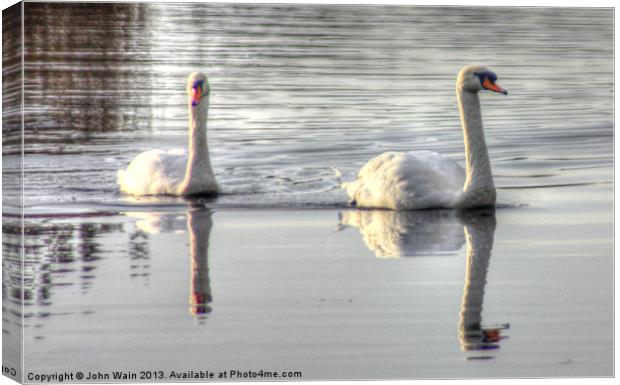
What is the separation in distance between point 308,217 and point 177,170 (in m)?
2.08

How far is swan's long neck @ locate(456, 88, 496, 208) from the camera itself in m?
15.0

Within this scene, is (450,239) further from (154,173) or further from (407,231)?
(154,173)

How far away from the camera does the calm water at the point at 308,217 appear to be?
1202cm

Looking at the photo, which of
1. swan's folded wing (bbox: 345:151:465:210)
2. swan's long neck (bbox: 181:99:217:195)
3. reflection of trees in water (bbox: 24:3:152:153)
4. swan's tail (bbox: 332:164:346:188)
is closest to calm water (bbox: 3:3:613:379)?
reflection of trees in water (bbox: 24:3:152:153)

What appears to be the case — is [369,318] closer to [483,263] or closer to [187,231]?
[483,263]

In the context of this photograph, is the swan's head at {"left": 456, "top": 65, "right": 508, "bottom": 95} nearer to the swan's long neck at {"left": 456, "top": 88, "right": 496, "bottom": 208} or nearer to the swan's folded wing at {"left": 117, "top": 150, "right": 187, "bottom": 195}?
the swan's long neck at {"left": 456, "top": 88, "right": 496, "bottom": 208}

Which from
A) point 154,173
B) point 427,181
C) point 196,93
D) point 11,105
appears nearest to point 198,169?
point 154,173

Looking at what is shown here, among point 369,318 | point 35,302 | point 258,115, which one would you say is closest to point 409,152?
point 258,115

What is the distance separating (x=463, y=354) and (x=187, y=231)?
8.51 ft

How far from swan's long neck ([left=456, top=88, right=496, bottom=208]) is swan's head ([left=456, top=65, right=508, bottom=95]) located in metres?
0.73

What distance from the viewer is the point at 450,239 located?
45.2ft

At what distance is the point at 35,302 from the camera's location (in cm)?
1206

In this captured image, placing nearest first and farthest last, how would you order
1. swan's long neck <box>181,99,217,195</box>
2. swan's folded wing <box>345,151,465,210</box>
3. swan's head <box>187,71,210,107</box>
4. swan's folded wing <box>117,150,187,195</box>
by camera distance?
swan's head <box>187,71,210,107</box>
swan's folded wing <box>117,150,187,195</box>
swan's folded wing <box>345,151,465,210</box>
swan's long neck <box>181,99,217,195</box>

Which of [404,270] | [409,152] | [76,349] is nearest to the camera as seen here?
[76,349]
